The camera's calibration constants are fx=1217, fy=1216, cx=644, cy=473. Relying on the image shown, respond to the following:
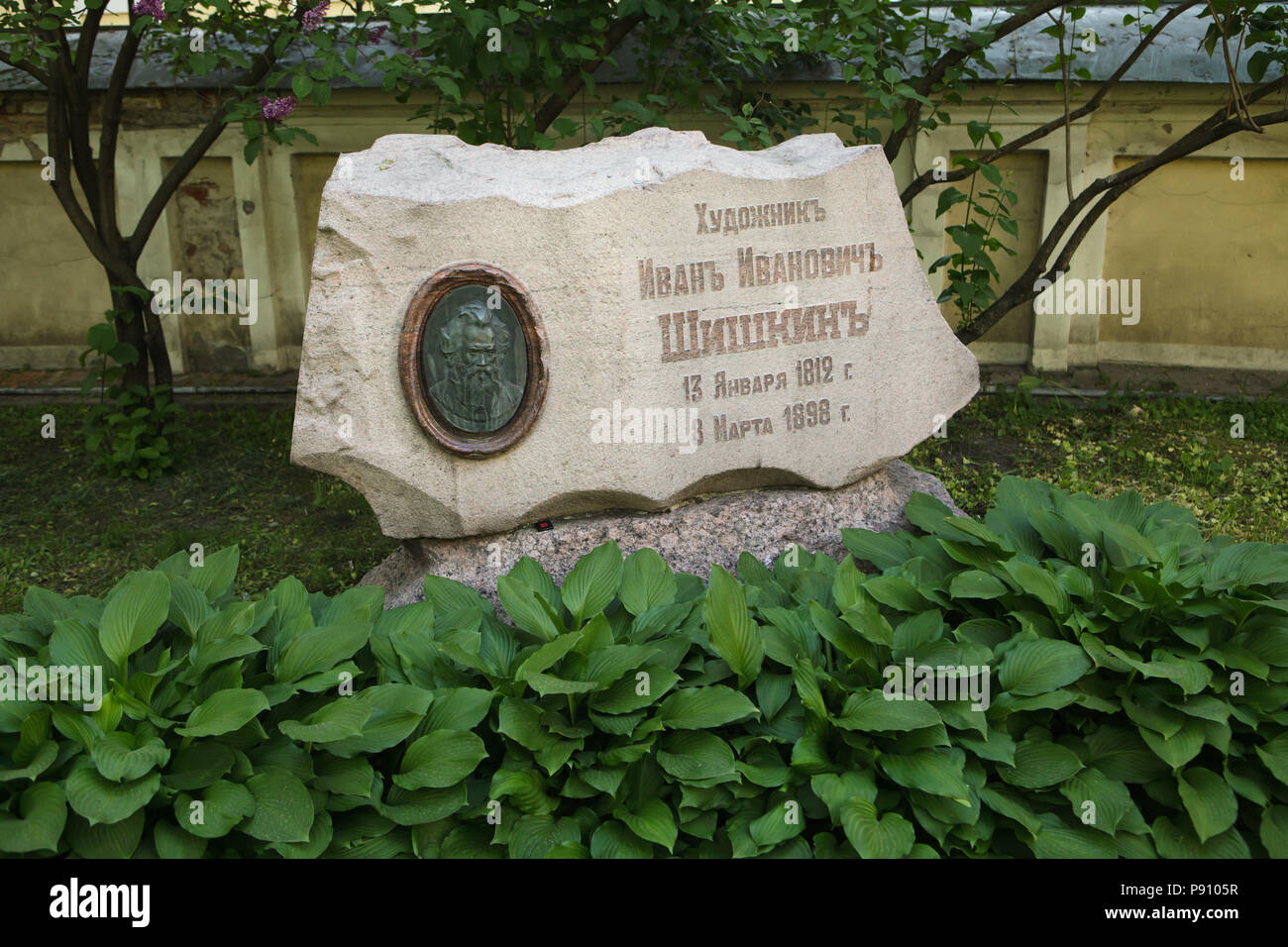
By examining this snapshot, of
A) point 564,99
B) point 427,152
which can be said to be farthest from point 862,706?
point 564,99

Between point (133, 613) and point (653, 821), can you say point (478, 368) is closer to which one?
point (133, 613)

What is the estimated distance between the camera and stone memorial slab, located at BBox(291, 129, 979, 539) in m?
3.73

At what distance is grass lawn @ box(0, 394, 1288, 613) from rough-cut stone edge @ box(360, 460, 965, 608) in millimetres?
1091

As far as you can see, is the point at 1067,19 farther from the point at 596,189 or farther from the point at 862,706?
the point at 862,706

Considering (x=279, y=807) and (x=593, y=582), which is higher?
(x=593, y=582)

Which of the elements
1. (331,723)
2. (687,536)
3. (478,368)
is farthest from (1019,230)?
(331,723)

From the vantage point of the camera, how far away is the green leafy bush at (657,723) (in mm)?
2807

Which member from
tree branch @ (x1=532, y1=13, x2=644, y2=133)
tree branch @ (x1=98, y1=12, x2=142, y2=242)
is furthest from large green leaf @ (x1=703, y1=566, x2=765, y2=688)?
tree branch @ (x1=98, y1=12, x2=142, y2=242)

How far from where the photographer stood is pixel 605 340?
3.92 metres

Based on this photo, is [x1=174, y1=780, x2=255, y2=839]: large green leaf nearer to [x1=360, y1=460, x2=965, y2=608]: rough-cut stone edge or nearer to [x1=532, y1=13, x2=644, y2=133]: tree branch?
[x1=360, y1=460, x2=965, y2=608]: rough-cut stone edge

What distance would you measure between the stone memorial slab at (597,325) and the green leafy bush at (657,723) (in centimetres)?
55

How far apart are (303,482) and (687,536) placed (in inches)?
105

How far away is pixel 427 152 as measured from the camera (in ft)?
13.0

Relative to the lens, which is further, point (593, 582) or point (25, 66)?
point (25, 66)
